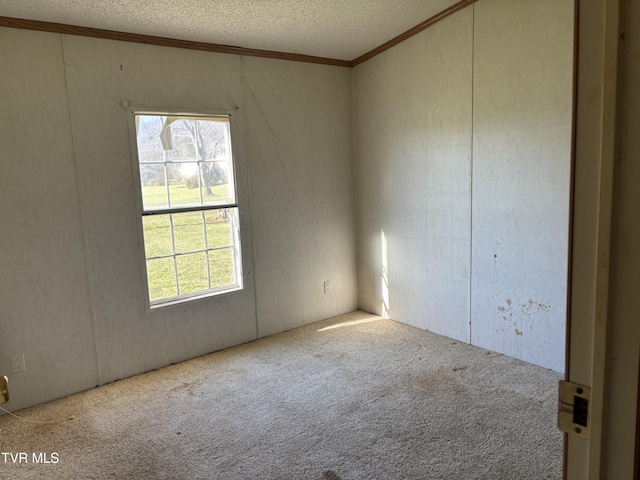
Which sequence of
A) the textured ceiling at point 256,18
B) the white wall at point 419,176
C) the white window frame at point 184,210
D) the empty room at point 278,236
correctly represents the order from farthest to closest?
the white wall at point 419,176 < the white window frame at point 184,210 < the textured ceiling at point 256,18 < the empty room at point 278,236

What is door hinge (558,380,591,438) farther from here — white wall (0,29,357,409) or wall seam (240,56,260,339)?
wall seam (240,56,260,339)

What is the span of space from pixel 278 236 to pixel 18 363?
2.10 metres

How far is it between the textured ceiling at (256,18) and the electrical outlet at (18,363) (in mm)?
2102

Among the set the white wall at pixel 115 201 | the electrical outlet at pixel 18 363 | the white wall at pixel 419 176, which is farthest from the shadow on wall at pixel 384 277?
the electrical outlet at pixel 18 363

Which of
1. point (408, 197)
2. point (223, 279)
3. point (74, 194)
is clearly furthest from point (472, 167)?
point (74, 194)

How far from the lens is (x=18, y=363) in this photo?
2918 mm

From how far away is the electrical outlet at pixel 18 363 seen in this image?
9.52 ft

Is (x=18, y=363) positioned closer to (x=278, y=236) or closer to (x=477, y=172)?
(x=278, y=236)

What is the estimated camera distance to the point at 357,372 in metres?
3.28

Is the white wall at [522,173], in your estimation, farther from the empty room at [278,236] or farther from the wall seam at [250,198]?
the wall seam at [250,198]

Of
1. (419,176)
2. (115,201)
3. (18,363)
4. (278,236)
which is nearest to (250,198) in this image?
(278,236)

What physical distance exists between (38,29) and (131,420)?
8.19 feet

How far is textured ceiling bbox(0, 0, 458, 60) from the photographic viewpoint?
2.76 metres

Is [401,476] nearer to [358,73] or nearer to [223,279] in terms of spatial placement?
[223,279]
